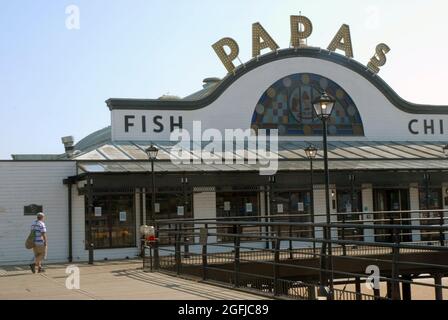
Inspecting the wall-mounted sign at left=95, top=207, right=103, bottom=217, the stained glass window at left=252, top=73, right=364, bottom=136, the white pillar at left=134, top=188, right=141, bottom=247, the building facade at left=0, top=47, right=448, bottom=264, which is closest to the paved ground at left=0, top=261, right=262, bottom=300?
the building facade at left=0, top=47, right=448, bottom=264

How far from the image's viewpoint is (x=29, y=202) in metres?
22.5

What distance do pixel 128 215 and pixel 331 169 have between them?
742 centimetres

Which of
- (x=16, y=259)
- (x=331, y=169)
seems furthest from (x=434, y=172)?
(x=16, y=259)

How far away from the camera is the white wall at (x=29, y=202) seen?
2219cm

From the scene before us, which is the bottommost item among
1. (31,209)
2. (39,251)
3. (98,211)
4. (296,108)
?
(39,251)

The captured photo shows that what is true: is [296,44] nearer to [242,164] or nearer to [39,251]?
[242,164]

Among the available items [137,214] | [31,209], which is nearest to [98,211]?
[137,214]

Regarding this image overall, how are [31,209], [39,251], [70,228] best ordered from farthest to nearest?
[70,228] < [31,209] < [39,251]

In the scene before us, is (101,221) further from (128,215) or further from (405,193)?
(405,193)

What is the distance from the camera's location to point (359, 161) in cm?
2677

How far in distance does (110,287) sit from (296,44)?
19003mm

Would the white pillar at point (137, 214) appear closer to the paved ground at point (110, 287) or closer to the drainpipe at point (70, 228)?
the drainpipe at point (70, 228)

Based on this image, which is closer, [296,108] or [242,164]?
[242,164]
